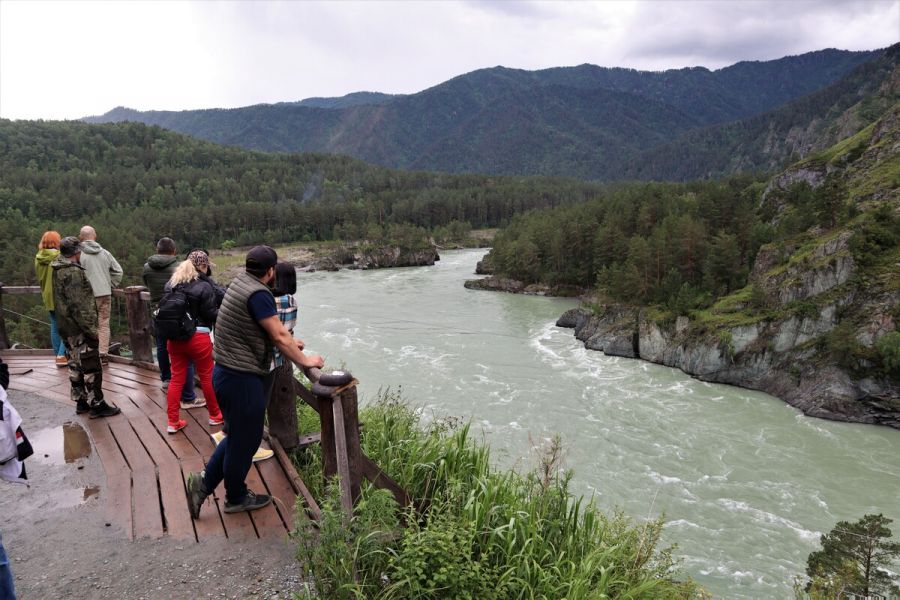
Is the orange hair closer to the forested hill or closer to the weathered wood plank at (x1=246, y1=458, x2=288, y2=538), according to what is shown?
Result: the weathered wood plank at (x1=246, y1=458, x2=288, y2=538)

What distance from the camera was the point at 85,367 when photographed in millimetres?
6633

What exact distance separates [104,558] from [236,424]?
150cm

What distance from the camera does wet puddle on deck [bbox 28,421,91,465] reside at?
5.76 metres

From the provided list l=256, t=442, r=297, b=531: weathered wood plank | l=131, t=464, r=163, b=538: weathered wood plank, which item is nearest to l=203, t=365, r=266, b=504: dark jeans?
l=256, t=442, r=297, b=531: weathered wood plank

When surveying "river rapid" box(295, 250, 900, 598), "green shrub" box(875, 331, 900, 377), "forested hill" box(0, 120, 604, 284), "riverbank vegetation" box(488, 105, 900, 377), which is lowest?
"river rapid" box(295, 250, 900, 598)

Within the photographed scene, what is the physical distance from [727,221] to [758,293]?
16.2 m

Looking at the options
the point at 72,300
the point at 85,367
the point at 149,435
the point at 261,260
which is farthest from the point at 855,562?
the point at 72,300

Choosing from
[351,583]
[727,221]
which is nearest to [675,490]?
[351,583]

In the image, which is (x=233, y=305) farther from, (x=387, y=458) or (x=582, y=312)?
(x=582, y=312)

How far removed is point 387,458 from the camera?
564 cm

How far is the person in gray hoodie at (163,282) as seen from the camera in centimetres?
706

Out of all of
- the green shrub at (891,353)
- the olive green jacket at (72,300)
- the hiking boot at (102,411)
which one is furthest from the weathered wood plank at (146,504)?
the green shrub at (891,353)

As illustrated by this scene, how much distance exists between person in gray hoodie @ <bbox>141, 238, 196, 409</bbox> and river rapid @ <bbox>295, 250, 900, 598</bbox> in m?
4.05

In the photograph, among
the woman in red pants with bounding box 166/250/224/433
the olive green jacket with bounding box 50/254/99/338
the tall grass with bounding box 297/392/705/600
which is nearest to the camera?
the tall grass with bounding box 297/392/705/600
